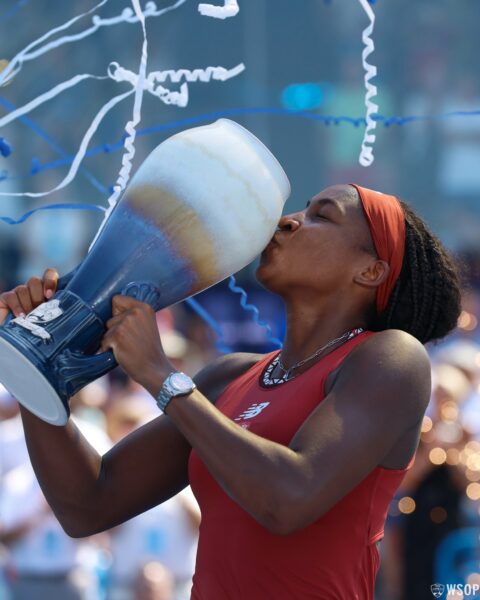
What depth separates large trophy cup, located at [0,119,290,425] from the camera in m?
1.70

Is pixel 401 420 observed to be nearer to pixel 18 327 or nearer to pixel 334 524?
pixel 334 524

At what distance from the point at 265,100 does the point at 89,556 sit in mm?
2124

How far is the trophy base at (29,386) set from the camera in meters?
1.68

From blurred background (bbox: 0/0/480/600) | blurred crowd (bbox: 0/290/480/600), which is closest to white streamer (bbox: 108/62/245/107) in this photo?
blurred background (bbox: 0/0/480/600)

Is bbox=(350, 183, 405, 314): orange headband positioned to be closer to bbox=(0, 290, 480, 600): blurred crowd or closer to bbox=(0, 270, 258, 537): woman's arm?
bbox=(0, 270, 258, 537): woman's arm

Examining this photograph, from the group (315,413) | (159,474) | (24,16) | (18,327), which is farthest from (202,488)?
(24,16)

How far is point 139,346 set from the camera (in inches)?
66.0

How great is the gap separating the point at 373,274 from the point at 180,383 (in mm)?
498

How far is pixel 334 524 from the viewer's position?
1783 mm

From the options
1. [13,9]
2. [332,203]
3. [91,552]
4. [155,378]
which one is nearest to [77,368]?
[155,378]

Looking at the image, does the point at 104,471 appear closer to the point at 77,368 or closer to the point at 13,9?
the point at 77,368

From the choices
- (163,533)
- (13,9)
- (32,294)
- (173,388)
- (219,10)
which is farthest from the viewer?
(163,533)

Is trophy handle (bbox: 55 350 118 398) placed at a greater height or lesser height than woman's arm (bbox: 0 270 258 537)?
greater

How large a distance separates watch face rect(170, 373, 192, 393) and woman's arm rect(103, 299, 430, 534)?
1cm
